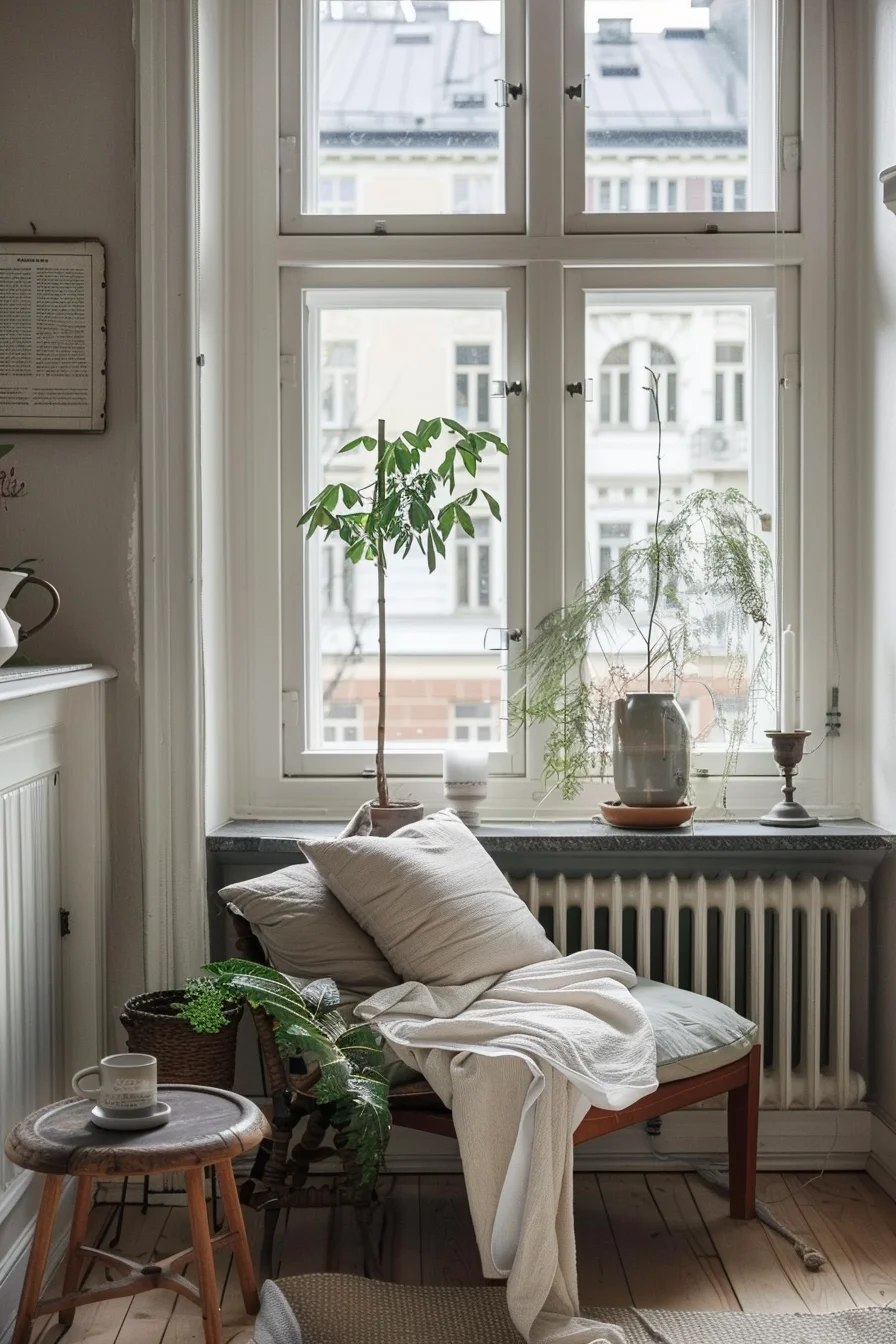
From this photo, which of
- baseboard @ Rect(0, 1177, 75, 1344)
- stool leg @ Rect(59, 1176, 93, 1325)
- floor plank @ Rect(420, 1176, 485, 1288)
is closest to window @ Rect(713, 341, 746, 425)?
floor plank @ Rect(420, 1176, 485, 1288)

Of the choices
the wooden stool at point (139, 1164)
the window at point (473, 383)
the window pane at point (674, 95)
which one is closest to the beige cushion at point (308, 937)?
the wooden stool at point (139, 1164)

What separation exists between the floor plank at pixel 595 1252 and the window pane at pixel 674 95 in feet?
7.43

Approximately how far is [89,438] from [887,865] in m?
1.97

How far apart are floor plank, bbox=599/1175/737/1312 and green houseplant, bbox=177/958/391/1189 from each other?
624 mm

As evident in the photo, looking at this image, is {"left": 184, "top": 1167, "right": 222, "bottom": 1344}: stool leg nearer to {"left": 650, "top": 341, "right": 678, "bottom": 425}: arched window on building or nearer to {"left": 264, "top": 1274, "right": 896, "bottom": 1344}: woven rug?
{"left": 264, "top": 1274, "right": 896, "bottom": 1344}: woven rug

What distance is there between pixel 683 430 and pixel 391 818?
1.19 meters

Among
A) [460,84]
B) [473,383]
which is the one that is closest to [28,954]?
[473,383]

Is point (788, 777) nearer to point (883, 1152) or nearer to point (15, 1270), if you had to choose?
point (883, 1152)

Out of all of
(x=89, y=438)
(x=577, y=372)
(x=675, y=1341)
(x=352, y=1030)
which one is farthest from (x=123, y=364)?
(x=675, y=1341)

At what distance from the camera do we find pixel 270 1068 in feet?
7.73

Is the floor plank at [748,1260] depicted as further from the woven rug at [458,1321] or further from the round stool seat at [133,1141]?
the round stool seat at [133,1141]

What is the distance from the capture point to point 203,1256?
2.04m

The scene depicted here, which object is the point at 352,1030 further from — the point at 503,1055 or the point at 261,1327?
the point at 261,1327

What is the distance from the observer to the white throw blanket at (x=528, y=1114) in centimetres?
216
